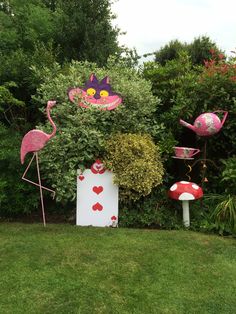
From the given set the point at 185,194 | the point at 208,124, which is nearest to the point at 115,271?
the point at 185,194

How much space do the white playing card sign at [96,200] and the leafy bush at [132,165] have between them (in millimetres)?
161

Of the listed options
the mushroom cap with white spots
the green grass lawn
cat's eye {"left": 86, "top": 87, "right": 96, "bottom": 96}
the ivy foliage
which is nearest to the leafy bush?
the ivy foliage

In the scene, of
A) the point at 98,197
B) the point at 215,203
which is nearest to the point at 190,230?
the point at 215,203

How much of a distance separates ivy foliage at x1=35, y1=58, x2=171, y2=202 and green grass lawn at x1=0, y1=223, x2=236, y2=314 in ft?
2.86

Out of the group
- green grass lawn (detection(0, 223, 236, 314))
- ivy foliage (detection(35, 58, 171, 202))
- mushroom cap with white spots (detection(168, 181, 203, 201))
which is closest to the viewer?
green grass lawn (detection(0, 223, 236, 314))

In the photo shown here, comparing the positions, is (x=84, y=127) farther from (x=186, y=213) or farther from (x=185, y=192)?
(x=186, y=213)

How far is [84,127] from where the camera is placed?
17.3 ft

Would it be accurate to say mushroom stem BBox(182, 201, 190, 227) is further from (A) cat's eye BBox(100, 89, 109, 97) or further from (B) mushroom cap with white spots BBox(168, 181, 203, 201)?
(A) cat's eye BBox(100, 89, 109, 97)

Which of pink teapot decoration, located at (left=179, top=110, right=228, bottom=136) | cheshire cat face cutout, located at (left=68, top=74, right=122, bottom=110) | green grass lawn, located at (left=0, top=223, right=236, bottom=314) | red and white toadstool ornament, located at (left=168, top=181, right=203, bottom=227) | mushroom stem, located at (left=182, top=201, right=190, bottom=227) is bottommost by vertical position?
green grass lawn, located at (left=0, top=223, right=236, bottom=314)

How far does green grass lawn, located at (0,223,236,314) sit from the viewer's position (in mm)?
3109

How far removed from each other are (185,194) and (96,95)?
2015mm

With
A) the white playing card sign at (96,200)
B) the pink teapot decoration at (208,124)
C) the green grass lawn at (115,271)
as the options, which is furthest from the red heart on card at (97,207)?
the pink teapot decoration at (208,124)

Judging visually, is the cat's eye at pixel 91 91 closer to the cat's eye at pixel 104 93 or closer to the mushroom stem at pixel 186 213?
the cat's eye at pixel 104 93

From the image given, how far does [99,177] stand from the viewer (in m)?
5.16
